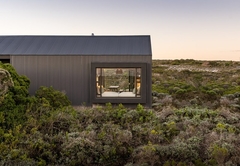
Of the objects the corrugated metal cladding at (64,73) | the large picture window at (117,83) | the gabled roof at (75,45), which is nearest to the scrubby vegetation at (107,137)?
the large picture window at (117,83)

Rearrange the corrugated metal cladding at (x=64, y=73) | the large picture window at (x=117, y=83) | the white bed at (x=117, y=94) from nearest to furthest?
the large picture window at (x=117, y=83)
the white bed at (x=117, y=94)
the corrugated metal cladding at (x=64, y=73)

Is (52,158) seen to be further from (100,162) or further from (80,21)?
(80,21)

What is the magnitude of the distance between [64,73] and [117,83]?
2.11m

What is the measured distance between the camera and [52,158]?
21.2ft

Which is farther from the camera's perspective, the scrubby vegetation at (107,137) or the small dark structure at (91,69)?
the small dark structure at (91,69)

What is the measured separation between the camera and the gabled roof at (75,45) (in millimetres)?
11789

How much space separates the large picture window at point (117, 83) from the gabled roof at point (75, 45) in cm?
61

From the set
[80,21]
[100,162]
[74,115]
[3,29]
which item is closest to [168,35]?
[80,21]

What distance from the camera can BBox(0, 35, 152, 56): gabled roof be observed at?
11.8 meters

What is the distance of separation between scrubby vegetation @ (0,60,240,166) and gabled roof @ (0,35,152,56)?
9.68 ft

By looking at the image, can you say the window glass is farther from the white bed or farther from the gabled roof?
the gabled roof

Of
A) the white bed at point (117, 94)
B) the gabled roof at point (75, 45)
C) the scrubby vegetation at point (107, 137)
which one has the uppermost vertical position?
the gabled roof at point (75, 45)

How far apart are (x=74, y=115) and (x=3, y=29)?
1082cm

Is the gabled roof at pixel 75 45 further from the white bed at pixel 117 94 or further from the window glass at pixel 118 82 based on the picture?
the white bed at pixel 117 94
